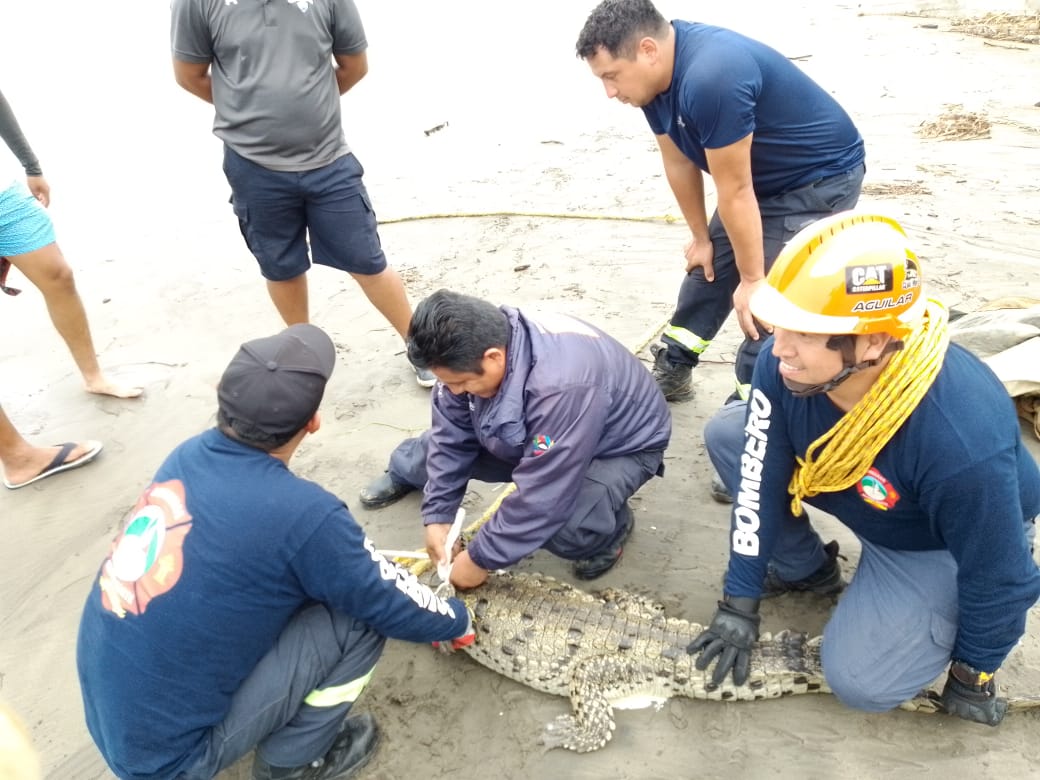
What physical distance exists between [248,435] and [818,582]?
214cm

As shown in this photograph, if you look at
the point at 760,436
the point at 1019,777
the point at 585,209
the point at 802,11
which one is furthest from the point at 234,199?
the point at 802,11

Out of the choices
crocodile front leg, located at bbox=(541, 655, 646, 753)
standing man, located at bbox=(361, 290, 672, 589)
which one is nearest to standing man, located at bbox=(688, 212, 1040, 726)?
crocodile front leg, located at bbox=(541, 655, 646, 753)

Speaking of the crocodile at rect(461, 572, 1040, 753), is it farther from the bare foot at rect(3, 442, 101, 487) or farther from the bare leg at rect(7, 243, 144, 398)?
the bare leg at rect(7, 243, 144, 398)

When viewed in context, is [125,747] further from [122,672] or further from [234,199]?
[234,199]

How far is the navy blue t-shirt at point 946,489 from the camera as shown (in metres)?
1.82

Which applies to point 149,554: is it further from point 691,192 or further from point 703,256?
point 691,192

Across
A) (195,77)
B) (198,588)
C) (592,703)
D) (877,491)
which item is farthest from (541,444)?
(195,77)

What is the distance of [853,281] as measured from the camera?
1.67 meters

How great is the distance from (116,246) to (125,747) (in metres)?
5.62

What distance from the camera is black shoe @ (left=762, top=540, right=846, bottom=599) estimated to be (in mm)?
2785

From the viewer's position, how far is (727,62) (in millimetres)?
2639

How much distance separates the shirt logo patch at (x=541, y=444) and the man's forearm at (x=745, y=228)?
1.12 meters

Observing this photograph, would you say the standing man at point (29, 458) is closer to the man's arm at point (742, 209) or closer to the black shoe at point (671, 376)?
the black shoe at point (671, 376)

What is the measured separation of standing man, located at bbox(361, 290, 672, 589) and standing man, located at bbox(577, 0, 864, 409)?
714 millimetres
